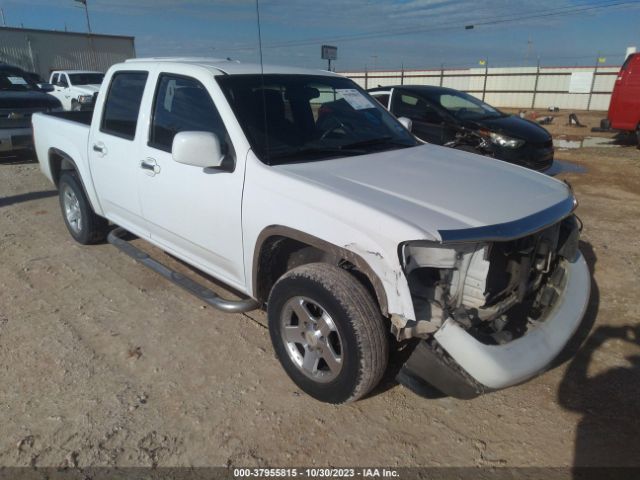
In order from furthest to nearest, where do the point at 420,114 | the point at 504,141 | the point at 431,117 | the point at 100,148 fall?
the point at 420,114
the point at 431,117
the point at 504,141
the point at 100,148

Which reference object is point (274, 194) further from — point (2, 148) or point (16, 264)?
point (2, 148)

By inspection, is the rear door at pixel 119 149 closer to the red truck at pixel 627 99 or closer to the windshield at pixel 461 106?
the windshield at pixel 461 106

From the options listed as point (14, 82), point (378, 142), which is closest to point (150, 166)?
point (378, 142)

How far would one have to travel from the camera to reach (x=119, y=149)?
3.96 m

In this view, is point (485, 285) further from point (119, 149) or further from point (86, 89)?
point (86, 89)

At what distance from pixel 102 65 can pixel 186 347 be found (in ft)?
105

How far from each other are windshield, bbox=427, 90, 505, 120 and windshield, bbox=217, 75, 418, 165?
15.6 feet

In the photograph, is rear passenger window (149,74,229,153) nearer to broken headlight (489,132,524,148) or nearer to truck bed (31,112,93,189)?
truck bed (31,112,93,189)

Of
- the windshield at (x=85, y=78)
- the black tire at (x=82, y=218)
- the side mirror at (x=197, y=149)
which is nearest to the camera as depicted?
the side mirror at (x=197, y=149)

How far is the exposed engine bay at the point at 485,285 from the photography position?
7.39ft

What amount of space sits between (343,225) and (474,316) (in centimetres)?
82

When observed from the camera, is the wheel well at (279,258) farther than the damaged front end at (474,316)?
Yes

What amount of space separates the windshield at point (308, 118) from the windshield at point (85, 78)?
51.8 feet

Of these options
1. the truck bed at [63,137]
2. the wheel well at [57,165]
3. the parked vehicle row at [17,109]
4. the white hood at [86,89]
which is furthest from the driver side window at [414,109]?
the white hood at [86,89]
